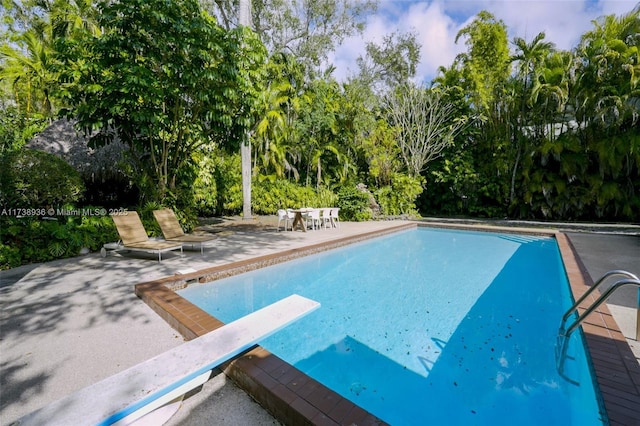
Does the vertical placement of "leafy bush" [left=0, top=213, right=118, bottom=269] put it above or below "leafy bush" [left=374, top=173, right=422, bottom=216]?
below

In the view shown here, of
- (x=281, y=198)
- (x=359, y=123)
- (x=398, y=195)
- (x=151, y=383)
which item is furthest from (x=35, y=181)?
(x=398, y=195)

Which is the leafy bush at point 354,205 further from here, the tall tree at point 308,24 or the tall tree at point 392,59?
the tall tree at point 392,59

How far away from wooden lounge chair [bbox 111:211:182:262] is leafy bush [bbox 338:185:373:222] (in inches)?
369

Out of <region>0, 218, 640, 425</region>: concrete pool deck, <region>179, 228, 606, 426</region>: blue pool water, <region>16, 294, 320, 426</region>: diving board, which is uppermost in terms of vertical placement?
<region>16, 294, 320, 426</region>: diving board

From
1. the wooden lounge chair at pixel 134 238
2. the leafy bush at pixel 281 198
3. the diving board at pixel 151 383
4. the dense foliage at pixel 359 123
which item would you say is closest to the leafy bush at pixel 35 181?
the dense foliage at pixel 359 123

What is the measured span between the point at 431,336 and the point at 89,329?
4086mm

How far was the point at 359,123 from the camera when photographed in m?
16.5

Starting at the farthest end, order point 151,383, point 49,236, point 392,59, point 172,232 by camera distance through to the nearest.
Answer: point 392,59 < point 172,232 < point 49,236 < point 151,383

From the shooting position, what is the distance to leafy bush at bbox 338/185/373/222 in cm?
1470

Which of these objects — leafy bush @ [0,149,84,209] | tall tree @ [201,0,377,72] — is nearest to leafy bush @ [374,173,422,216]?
tall tree @ [201,0,377,72]

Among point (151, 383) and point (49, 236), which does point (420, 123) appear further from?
point (151, 383)

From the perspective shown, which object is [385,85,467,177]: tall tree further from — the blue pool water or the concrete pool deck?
the concrete pool deck

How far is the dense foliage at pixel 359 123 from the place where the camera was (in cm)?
830

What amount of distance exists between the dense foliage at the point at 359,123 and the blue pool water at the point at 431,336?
4.73 metres
